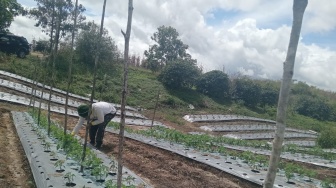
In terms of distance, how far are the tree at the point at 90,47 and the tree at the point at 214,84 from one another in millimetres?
7683

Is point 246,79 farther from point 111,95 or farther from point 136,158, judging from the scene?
point 136,158

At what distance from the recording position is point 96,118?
6.96m

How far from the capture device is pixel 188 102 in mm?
21719

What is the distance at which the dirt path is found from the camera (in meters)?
4.48

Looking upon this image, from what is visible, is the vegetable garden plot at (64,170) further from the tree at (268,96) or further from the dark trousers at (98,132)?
the tree at (268,96)

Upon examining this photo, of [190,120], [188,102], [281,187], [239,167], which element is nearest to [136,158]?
[239,167]

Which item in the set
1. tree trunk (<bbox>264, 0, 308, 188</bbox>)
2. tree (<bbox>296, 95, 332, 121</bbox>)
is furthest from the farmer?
tree (<bbox>296, 95, 332, 121</bbox>)

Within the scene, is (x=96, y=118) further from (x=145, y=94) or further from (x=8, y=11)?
(x=8, y=11)

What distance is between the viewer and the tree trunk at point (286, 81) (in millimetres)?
1952

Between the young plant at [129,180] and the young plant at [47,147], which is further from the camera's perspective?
the young plant at [47,147]

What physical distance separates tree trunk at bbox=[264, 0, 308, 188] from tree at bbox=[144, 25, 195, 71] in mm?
26651

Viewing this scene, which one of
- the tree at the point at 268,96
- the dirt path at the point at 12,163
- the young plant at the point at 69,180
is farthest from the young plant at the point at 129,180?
the tree at the point at 268,96

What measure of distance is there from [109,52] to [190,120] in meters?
8.76

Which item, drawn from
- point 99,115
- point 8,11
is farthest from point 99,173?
point 8,11
